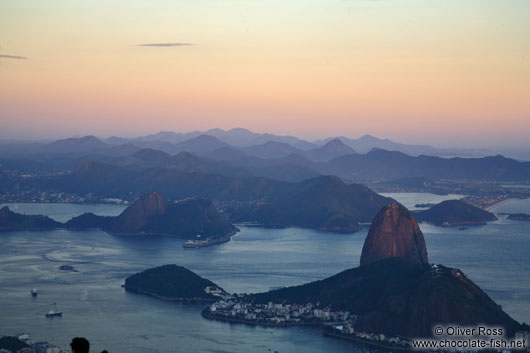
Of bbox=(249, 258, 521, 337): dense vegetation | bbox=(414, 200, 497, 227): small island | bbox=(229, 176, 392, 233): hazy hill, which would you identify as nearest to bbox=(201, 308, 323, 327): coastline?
bbox=(249, 258, 521, 337): dense vegetation

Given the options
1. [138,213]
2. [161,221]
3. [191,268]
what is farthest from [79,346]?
[138,213]

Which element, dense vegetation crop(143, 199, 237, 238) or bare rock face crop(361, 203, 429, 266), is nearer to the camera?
bare rock face crop(361, 203, 429, 266)

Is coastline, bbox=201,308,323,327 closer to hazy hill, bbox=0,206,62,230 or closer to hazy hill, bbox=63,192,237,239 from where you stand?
hazy hill, bbox=63,192,237,239

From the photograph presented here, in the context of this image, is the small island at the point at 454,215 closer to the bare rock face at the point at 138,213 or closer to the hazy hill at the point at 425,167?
the bare rock face at the point at 138,213

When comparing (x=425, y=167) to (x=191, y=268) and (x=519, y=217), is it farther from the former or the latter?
(x=191, y=268)

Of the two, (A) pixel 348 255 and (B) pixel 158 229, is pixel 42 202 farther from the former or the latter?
(A) pixel 348 255
